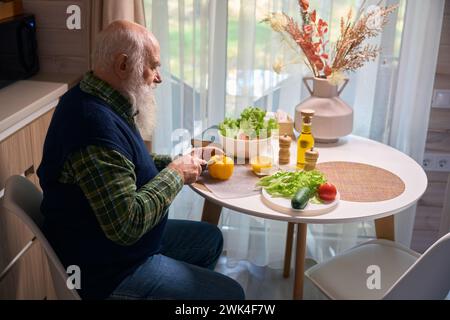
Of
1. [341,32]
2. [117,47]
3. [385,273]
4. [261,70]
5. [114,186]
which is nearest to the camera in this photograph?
[114,186]

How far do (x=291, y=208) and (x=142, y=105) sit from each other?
20.6 inches

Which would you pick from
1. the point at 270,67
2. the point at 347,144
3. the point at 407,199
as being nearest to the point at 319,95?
the point at 347,144

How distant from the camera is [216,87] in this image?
2.50m

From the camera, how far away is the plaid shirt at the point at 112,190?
1376 mm

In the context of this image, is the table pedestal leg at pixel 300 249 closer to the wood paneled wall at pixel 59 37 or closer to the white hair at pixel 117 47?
the white hair at pixel 117 47

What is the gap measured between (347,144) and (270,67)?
0.51 metres

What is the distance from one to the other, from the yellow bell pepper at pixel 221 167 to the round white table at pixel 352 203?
0.07 m

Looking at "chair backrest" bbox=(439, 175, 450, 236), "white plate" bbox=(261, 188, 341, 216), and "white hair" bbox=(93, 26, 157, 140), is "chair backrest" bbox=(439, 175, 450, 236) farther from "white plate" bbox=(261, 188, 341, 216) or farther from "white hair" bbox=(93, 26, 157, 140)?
"white hair" bbox=(93, 26, 157, 140)

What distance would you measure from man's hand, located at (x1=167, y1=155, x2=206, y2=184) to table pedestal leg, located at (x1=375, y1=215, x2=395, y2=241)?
70cm

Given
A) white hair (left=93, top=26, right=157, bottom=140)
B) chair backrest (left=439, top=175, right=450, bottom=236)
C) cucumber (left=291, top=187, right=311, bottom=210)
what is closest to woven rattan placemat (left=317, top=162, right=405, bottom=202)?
cucumber (left=291, top=187, right=311, bottom=210)

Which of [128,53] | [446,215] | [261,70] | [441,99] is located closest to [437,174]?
[446,215]

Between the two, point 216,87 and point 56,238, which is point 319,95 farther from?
point 56,238

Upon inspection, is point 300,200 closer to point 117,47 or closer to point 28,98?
point 117,47

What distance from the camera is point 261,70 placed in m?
2.43
